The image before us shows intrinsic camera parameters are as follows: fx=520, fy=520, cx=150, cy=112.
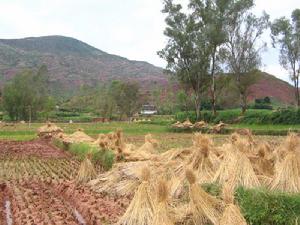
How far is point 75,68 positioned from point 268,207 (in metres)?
142

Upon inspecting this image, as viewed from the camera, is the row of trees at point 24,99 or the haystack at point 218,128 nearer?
the haystack at point 218,128

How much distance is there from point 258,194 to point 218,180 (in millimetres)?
2471

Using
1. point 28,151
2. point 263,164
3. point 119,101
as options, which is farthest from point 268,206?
point 119,101

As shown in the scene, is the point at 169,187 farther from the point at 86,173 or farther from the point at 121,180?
the point at 86,173

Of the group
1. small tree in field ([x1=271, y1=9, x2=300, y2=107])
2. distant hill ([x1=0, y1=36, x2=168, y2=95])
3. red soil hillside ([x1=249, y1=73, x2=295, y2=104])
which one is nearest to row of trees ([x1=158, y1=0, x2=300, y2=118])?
small tree in field ([x1=271, y1=9, x2=300, y2=107])

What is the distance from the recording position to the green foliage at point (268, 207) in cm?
816

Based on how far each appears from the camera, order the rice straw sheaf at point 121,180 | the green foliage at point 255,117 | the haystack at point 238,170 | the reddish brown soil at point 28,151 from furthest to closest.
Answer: the green foliage at point 255,117, the reddish brown soil at point 28,151, the rice straw sheaf at point 121,180, the haystack at point 238,170

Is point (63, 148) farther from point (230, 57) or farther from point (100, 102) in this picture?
point (100, 102)

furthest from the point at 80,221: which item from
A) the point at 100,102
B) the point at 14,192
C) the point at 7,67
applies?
the point at 7,67

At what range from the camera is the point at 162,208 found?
8.30 metres

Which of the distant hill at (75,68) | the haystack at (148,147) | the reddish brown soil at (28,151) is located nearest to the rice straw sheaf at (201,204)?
the haystack at (148,147)

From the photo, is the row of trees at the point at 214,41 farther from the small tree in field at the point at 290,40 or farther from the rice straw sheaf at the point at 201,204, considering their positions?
the rice straw sheaf at the point at 201,204

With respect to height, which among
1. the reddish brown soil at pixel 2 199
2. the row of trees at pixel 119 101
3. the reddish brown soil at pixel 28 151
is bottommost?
the reddish brown soil at pixel 2 199

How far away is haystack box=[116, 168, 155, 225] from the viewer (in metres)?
9.18
